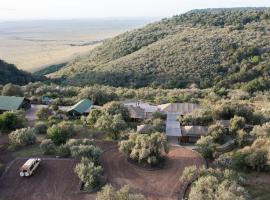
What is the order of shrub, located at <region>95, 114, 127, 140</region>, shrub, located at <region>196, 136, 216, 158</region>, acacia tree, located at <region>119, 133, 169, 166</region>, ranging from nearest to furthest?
acacia tree, located at <region>119, 133, 169, 166</region> → shrub, located at <region>196, 136, 216, 158</region> → shrub, located at <region>95, 114, 127, 140</region>

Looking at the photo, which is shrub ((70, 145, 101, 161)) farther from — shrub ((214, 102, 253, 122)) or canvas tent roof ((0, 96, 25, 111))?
canvas tent roof ((0, 96, 25, 111))

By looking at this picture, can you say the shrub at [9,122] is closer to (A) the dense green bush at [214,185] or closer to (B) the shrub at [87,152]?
(B) the shrub at [87,152]

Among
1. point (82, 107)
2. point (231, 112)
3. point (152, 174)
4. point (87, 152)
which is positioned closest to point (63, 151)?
point (87, 152)

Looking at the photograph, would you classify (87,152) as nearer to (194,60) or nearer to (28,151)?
(28,151)

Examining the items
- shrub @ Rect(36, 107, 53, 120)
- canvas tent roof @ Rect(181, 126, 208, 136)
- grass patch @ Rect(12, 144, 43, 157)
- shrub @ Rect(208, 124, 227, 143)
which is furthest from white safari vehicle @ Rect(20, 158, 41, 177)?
shrub @ Rect(208, 124, 227, 143)

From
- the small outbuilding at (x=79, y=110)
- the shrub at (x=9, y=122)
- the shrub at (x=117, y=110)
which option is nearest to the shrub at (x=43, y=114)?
the small outbuilding at (x=79, y=110)

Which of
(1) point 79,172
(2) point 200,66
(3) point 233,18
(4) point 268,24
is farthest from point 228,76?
(1) point 79,172

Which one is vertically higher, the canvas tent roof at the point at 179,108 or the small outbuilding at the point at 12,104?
the small outbuilding at the point at 12,104
